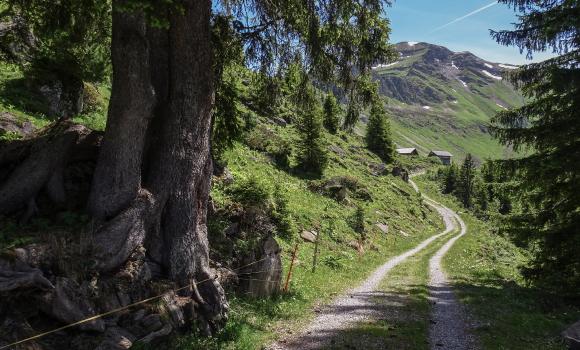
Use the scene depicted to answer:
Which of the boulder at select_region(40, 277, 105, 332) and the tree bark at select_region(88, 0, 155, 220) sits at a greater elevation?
the tree bark at select_region(88, 0, 155, 220)

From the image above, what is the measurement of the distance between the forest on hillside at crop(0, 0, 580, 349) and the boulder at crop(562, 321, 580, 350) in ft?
7.18

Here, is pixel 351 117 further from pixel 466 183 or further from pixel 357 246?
pixel 466 183

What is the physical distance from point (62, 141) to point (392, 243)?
29.5m

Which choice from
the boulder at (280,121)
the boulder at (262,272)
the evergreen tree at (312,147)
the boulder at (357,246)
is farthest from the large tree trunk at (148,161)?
the boulder at (280,121)

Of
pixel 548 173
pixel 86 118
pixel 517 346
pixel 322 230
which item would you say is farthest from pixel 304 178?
pixel 517 346

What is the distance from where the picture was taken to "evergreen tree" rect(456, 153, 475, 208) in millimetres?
94438

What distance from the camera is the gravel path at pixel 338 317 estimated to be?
33.3 feet

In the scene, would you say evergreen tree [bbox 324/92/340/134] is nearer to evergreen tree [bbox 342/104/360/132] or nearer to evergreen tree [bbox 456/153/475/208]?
evergreen tree [bbox 456/153/475/208]

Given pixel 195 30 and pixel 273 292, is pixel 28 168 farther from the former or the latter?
pixel 273 292

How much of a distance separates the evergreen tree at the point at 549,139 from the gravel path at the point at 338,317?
715cm

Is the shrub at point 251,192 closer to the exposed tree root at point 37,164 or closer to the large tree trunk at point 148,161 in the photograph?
the large tree trunk at point 148,161

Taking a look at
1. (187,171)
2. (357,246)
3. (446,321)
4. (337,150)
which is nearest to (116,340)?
(187,171)

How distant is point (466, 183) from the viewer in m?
95.4

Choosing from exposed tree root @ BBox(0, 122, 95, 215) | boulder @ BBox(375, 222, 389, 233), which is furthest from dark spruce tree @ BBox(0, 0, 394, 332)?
boulder @ BBox(375, 222, 389, 233)
